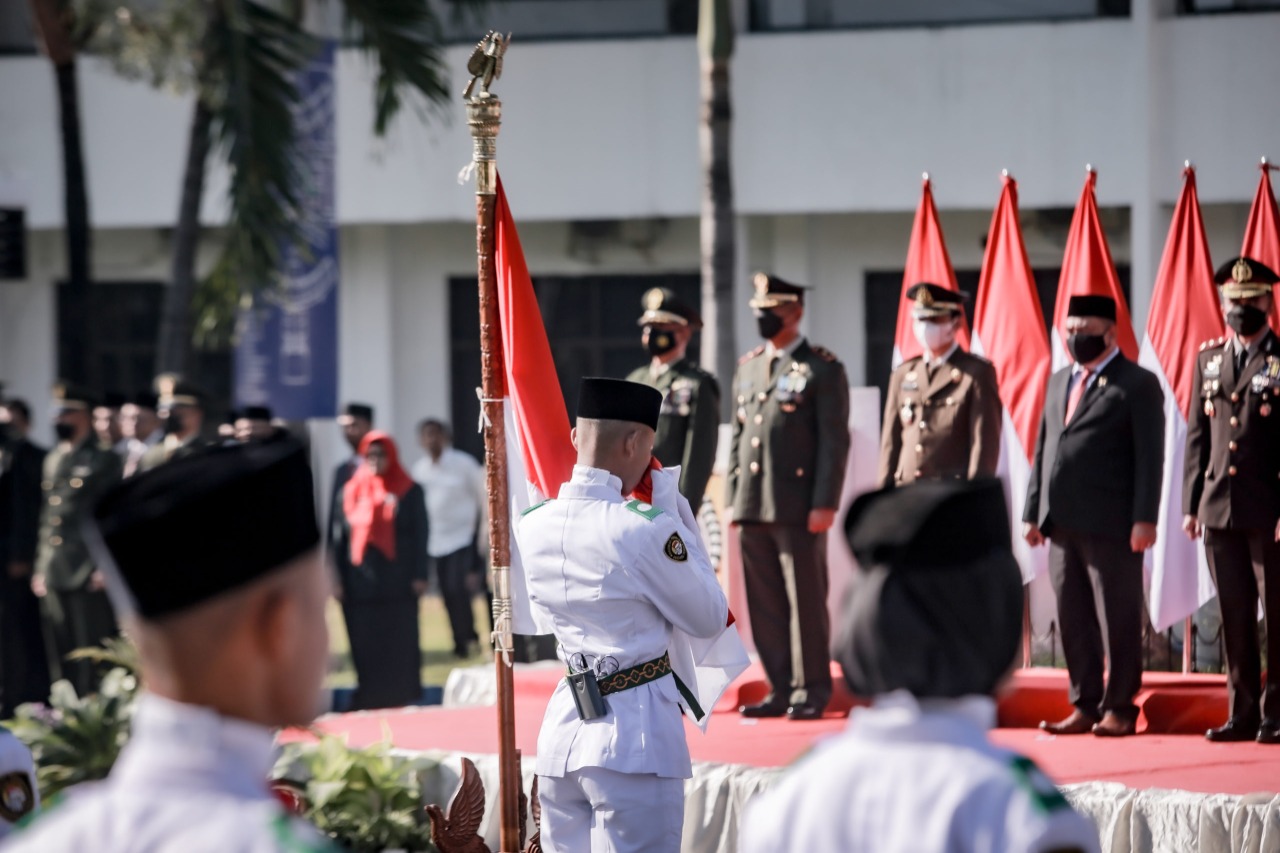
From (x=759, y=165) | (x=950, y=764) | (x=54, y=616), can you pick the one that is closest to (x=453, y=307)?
(x=759, y=165)

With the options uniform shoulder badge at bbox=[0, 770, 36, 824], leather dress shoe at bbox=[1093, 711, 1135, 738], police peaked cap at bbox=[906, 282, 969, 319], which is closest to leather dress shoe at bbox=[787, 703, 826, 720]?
leather dress shoe at bbox=[1093, 711, 1135, 738]

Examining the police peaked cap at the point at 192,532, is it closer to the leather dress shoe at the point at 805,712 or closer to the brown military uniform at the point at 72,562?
the leather dress shoe at the point at 805,712

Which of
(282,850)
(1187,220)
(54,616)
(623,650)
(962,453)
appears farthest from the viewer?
(54,616)

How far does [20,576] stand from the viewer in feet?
36.5

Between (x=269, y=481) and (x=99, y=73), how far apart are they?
15976 millimetres

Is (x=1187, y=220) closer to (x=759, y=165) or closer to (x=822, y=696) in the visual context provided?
(x=822, y=696)

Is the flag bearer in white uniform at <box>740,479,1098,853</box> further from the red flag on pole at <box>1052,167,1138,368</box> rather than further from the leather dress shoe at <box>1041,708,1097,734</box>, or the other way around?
the red flag on pole at <box>1052,167,1138,368</box>

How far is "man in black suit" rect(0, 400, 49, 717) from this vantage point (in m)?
11.0

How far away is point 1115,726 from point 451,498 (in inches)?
267

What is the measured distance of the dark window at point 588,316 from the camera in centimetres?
1684

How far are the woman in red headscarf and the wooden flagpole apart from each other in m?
5.40

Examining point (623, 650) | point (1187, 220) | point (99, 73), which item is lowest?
point (623, 650)

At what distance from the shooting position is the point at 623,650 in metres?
4.04

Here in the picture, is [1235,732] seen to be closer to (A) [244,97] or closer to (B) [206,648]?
(B) [206,648]
